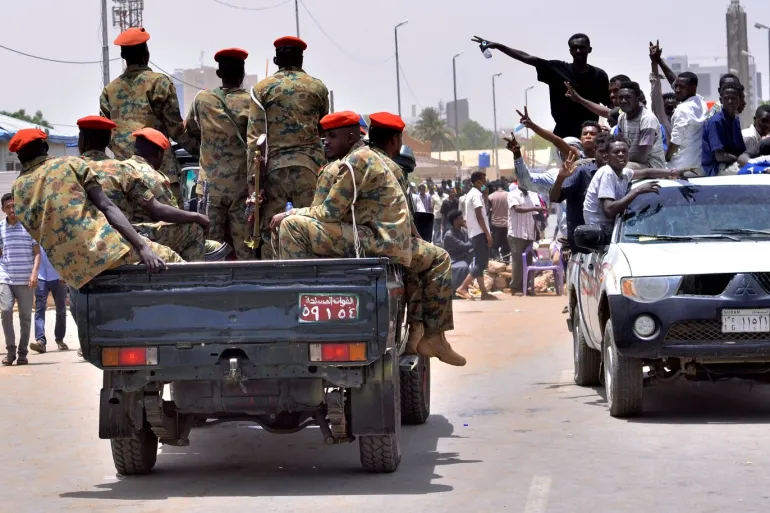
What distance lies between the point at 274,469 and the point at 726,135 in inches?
244

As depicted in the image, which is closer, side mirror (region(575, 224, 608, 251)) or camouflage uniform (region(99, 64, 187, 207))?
side mirror (region(575, 224, 608, 251))

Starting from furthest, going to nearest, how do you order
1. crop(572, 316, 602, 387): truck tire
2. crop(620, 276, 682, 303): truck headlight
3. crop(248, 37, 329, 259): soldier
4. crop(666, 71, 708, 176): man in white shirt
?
crop(666, 71, 708, 176): man in white shirt < crop(572, 316, 602, 387): truck tire < crop(248, 37, 329, 259): soldier < crop(620, 276, 682, 303): truck headlight

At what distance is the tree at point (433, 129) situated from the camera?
160 m

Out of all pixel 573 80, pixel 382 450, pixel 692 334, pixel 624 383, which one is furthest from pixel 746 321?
pixel 573 80

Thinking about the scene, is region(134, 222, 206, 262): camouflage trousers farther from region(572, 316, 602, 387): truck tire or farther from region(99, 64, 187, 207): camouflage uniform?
region(572, 316, 602, 387): truck tire

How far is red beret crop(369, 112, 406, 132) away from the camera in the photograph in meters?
8.70

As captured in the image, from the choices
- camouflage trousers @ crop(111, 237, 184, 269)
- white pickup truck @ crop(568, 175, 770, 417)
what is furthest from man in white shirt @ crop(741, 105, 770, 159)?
camouflage trousers @ crop(111, 237, 184, 269)

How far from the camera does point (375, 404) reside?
7.66m

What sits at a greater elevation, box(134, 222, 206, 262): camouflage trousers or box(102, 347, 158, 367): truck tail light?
box(134, 222, 206, 262): camouflage trousers

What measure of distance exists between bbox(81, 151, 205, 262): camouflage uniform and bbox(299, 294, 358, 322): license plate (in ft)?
4.75

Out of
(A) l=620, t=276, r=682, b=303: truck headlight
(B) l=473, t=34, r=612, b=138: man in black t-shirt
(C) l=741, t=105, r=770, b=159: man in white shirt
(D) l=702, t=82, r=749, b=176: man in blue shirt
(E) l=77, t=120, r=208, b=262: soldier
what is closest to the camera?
(E) l=77, t=120, r=208, b=262: soldier

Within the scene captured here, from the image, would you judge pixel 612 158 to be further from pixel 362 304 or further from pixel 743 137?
pixel 362 304

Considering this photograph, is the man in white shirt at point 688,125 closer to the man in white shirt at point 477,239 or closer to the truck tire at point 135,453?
the truck tire at point 135,453

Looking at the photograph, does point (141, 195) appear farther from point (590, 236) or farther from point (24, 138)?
point (590, 236)
